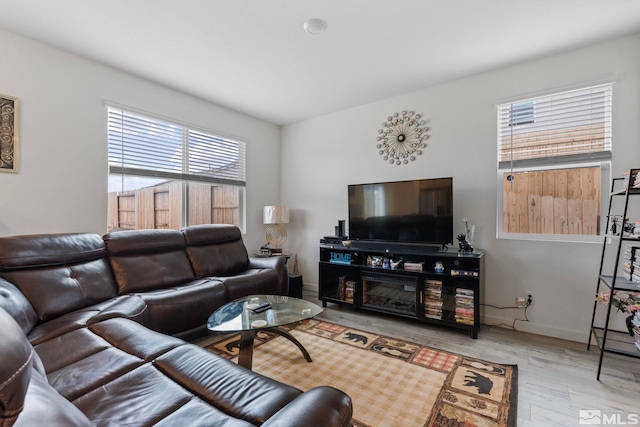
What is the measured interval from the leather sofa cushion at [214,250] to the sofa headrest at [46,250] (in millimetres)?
803

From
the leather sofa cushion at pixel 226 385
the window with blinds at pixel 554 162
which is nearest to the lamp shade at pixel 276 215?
the window with blinds at pixel 554 162

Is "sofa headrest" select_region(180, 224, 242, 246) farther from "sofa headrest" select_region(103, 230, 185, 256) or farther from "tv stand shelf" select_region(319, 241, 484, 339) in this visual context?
"tv stand shelf" select_region(319, 241, 484, 339)

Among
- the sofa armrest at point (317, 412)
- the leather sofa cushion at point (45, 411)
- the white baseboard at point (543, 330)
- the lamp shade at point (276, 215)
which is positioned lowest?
the white baseboard at point (543, 330)

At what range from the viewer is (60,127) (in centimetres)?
259

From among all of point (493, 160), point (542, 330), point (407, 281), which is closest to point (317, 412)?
point (407, 281)

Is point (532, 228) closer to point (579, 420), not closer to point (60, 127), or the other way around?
point (579, 420)

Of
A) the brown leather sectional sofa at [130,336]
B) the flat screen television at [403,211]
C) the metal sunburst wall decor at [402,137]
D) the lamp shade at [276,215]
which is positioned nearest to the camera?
the brown leather sectional sofa at [130,336]

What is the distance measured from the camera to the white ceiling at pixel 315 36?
2.03 meters

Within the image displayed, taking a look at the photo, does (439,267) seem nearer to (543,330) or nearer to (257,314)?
(543,330)

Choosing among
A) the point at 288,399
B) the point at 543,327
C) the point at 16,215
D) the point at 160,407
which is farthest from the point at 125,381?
the point at 543,327

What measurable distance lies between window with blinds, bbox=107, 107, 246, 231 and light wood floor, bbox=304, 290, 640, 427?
6.95ft

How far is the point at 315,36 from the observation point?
236cm

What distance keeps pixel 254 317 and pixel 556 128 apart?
3137mm

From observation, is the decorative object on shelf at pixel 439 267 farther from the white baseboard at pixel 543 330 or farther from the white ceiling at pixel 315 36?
the white ceiling at pixel 315 36
